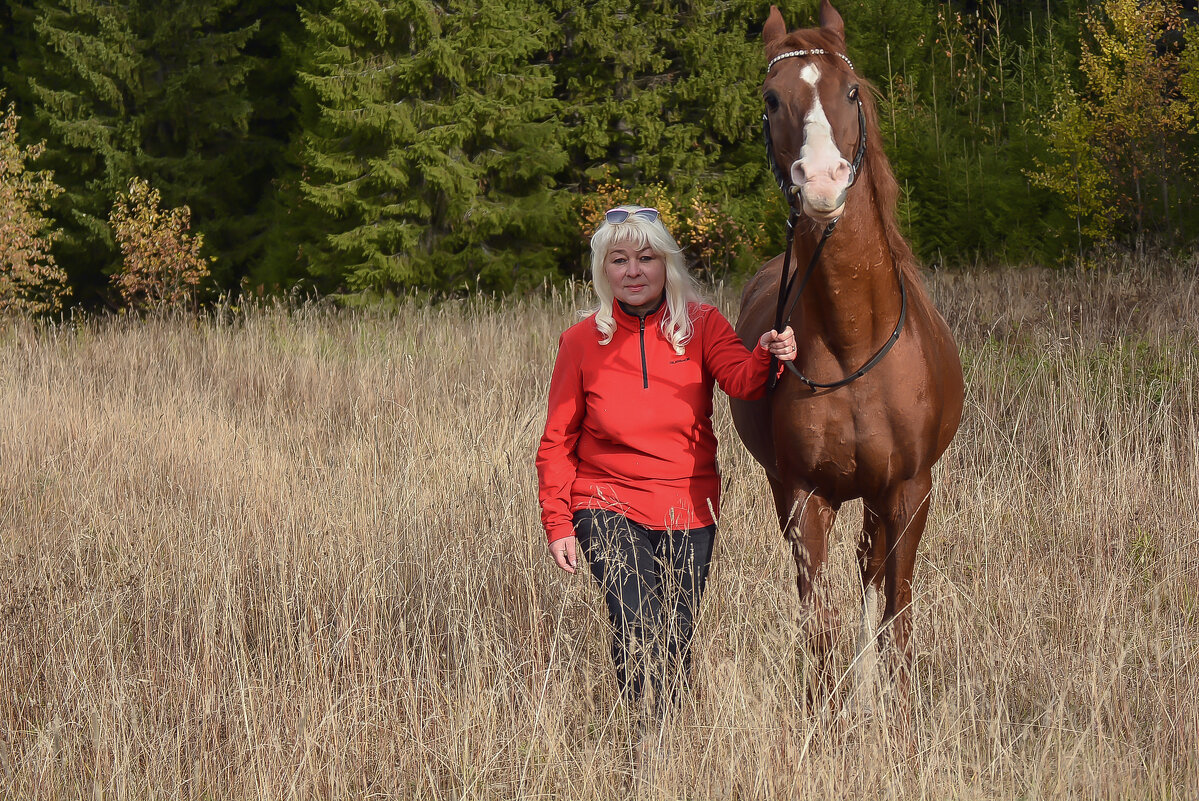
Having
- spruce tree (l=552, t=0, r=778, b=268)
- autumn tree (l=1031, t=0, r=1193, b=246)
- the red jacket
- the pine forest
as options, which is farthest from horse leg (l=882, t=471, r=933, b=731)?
spruce tree (l=552, t=0, r=778, b=268)

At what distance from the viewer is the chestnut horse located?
2.66 meters

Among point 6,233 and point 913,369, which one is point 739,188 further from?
point 913,369

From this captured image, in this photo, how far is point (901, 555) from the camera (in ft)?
10.2

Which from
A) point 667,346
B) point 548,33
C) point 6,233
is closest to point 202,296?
point 6,233

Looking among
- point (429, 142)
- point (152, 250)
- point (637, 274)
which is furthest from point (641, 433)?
point (152, 250)

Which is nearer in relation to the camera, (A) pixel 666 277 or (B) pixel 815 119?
(B) pixel 815 119

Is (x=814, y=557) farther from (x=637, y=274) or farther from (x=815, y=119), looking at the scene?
(x=815, y=119)

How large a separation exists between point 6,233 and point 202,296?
6.94 meters

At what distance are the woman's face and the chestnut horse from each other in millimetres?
362

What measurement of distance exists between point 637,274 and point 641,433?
0.46 meters

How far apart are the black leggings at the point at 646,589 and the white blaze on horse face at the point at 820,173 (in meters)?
1.03

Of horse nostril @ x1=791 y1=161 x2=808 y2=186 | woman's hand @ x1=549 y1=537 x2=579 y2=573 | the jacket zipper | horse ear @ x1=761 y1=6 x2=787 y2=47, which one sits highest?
horse ear @ x1=761 y1=6 x2=787 y2=47

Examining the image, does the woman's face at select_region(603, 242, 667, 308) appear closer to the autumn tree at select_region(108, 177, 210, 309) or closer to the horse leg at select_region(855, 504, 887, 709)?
the horse leg at select_region(855, 504, 887, 709)

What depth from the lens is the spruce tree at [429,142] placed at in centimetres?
1467
